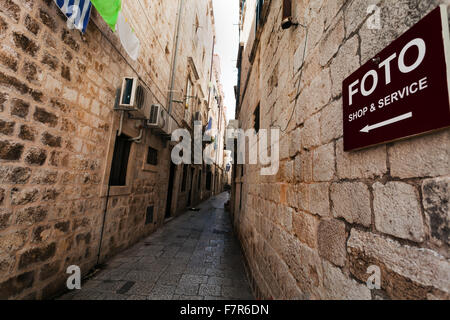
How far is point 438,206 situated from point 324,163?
0.70 m

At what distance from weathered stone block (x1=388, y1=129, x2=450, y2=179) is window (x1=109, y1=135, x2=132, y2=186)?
14.3 feet

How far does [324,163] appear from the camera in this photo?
136 cm

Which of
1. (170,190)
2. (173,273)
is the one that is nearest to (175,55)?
(170,190)

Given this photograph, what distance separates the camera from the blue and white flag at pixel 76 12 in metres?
2.35

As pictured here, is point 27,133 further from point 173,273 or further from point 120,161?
point 173,273

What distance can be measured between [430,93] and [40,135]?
3.35m

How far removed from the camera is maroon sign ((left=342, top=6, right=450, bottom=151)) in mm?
640

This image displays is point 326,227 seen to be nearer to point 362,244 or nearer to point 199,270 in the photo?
point 362,244

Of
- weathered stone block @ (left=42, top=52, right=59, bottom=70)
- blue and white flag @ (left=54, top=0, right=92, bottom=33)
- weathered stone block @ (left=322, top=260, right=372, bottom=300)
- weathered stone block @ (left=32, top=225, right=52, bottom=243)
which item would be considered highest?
blue and white flag @ (left=54, top=0, right=92, bottom=33)

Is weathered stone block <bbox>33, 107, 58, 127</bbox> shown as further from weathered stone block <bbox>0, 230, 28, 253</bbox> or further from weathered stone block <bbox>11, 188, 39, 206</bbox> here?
weathered stone block <bbox>0, 230, 28, 253</bbox>

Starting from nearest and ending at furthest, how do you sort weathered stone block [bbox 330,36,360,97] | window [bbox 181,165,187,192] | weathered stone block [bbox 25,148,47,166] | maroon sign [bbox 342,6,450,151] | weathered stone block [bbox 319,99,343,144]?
maroon sign [bbox 342,6,450,151], weathered stone block [bbox 330,36,360,97], weathered stone block [bbox 319,99,343,144], weathered stone block [bbox 25,148,47,166], window [bbox 181,165,187,192]

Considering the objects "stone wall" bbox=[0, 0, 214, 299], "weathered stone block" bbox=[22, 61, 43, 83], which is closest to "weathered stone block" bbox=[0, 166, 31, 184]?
"stone wall" bbox=[0, 0, 214, 299]

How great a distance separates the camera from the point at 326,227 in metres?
1.27

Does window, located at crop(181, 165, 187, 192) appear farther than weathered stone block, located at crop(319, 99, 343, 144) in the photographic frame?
Yes
